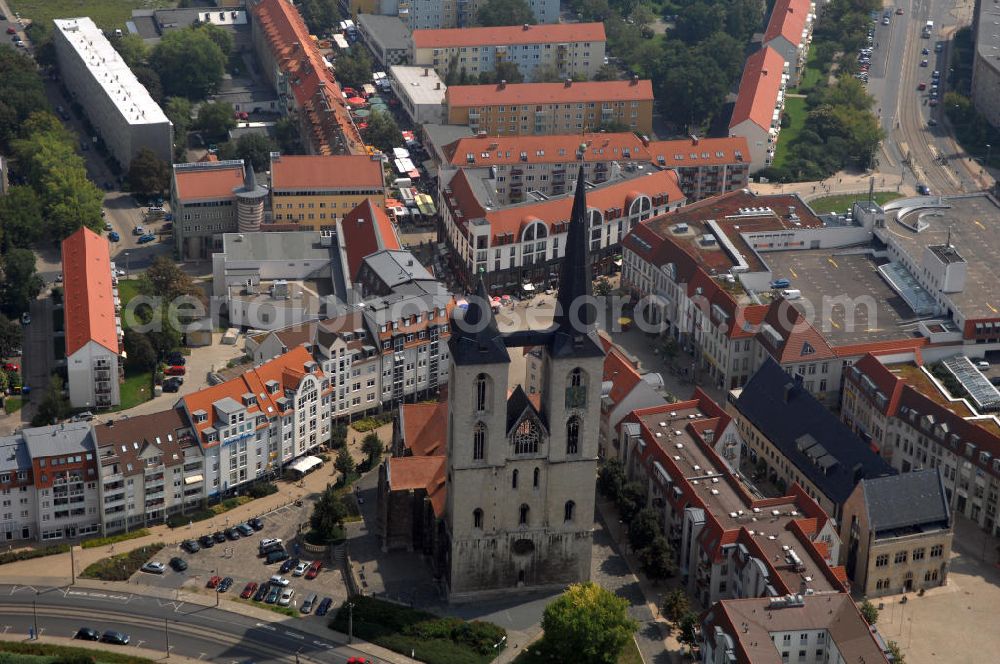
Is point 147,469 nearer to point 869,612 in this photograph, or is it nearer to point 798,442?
point 798,442

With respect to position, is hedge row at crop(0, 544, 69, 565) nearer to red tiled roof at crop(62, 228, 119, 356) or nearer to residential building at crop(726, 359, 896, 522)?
red tiled roof at crop(62, 228, 119, 356)

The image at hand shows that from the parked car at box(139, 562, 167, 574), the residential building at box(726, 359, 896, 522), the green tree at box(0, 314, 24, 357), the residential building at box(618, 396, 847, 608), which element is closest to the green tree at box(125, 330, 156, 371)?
the green tree at box(0, 314, 24, 357)

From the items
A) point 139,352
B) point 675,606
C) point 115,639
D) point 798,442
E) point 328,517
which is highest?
point 139,352

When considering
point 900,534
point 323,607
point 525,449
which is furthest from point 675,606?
point 323,607

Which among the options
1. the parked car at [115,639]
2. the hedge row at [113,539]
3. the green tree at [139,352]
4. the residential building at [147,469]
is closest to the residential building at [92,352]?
the green tree at [139,352]

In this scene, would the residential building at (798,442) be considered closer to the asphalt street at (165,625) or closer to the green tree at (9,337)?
the asphalt street at (165,625)
